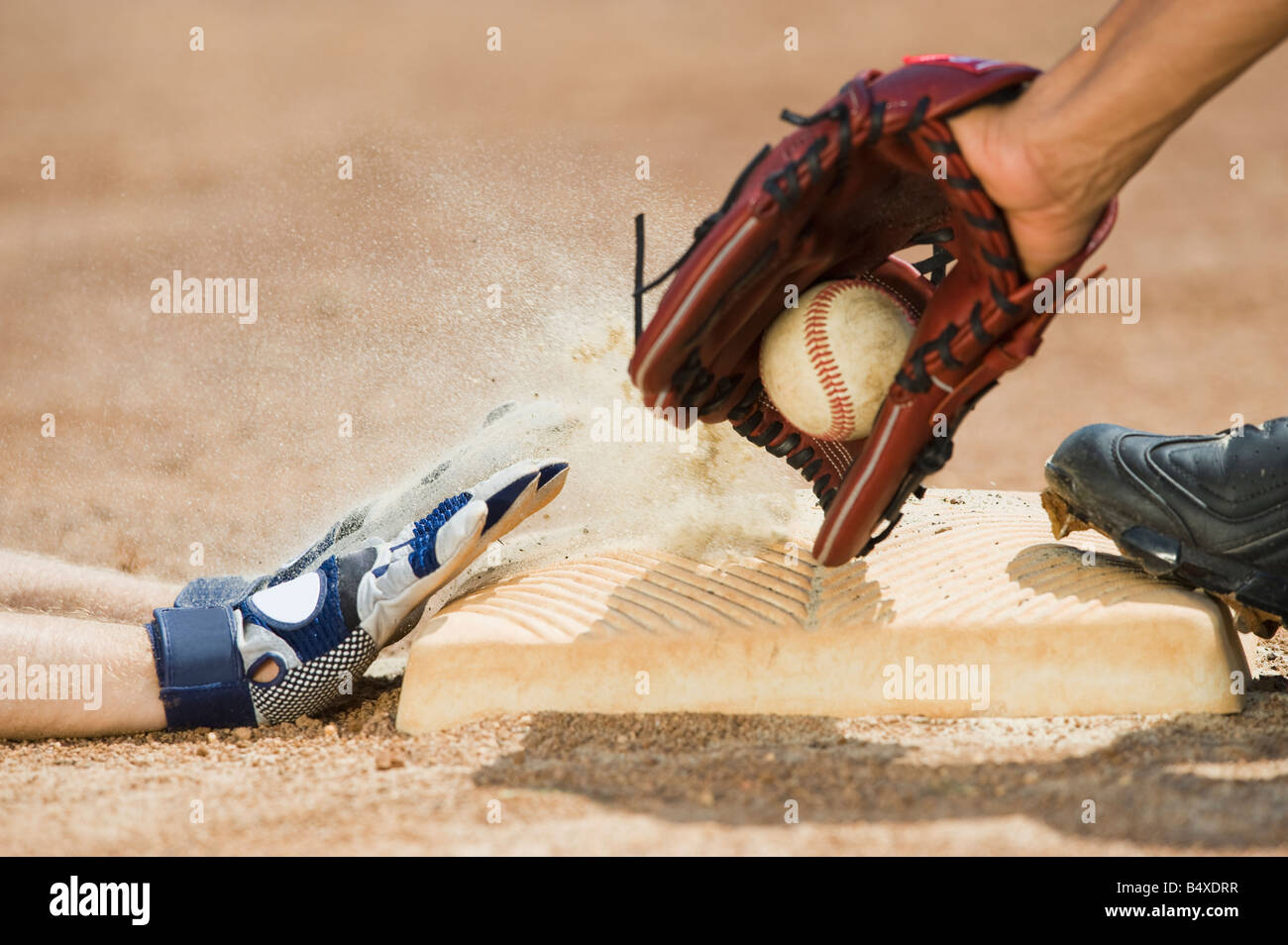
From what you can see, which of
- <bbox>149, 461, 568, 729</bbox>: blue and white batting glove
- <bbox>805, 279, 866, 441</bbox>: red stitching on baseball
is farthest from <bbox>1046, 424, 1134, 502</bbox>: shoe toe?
<bbox>149, 461, 568, 729</bbox>: blue and white batting glove

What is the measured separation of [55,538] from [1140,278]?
5320 mm

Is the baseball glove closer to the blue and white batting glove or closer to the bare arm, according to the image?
the bare arm

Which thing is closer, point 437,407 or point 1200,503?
point 1200,503

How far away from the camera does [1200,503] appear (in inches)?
72.4

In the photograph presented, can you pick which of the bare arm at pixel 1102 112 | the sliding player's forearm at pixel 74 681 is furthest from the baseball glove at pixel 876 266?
the sliding player's forearm at pixel 74 681

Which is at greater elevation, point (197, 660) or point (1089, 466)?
point (1089, 466)

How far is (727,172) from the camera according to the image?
6238 millimetres

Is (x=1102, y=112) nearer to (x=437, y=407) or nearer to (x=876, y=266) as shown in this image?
(x=876, y=266)

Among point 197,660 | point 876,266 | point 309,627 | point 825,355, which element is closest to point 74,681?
point 197,660

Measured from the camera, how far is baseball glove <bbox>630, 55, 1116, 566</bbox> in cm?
164

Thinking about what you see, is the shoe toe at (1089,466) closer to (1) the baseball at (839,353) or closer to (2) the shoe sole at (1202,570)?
(2) the shoe sole at (1202,570)

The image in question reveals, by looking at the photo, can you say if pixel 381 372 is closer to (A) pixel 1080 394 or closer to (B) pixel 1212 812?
(A) pixel 1080 394

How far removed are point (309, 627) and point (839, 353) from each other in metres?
1.05

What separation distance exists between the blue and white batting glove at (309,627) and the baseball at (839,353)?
0.55 m
